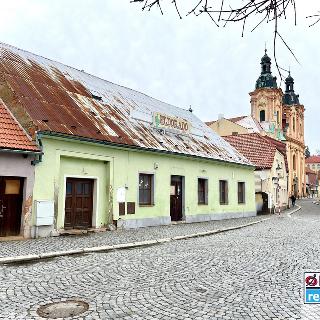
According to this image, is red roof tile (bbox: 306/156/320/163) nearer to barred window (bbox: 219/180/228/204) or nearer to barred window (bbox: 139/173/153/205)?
barred window (bbox: 219/180/228/204)

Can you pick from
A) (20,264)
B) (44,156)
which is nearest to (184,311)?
(20,264)

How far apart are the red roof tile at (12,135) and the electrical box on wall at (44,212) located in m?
1.80

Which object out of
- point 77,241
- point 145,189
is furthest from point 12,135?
point 145,189

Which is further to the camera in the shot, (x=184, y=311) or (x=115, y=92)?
(x=115, y=92)

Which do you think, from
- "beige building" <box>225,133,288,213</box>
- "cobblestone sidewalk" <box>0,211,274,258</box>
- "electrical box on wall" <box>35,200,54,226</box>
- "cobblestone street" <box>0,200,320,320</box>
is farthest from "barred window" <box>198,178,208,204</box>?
"electrical box on wall" <box>35,200,54,226</box>

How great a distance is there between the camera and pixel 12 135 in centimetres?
1216

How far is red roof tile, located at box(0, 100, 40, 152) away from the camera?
11.7 m

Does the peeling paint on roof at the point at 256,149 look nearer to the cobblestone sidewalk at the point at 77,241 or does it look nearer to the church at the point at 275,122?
the church at the point at 275,122

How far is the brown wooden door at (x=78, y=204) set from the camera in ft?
45.7

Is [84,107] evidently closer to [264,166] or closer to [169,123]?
[169,123]

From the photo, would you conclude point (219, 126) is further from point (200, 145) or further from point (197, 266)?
point (197, 266)

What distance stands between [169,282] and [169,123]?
14584 millimetres

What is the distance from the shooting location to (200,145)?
21984mm

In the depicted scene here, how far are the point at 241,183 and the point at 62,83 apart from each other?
44.4 feet
